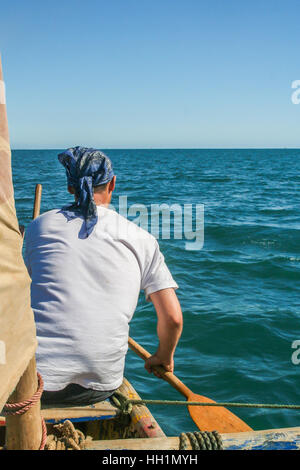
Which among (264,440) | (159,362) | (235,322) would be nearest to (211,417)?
(159,362)

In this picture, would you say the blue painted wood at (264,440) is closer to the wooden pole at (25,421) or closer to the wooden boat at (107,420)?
the wooden boat at (107,420)

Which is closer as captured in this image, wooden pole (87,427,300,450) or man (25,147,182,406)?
wooden pole (87,427,300,450)

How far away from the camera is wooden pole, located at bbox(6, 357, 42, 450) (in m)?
1.58

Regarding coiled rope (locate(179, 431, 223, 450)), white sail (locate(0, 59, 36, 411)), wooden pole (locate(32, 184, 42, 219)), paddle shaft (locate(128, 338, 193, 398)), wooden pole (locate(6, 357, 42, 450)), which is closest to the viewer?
white sail (locate(0, 59, 36, 411))

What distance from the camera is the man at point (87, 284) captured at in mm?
2281

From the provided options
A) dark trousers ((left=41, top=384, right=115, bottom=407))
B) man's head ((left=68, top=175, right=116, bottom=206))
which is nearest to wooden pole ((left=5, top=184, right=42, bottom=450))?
dark trousers ((left=41, top=384, right=115, bottom=407))

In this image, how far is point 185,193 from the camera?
2177 centimetres

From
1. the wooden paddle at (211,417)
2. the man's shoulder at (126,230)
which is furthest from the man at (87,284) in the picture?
the wooden paddle at (211,417)

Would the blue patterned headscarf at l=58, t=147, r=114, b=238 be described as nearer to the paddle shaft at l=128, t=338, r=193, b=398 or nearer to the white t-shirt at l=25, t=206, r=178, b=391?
the white t-shirt at l=25, t=206, r=178, b=391

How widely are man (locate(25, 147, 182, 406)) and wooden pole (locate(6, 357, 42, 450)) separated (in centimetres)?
63

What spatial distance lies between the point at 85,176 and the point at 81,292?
26.6 inches

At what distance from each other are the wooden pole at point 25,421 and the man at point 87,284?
63cm
